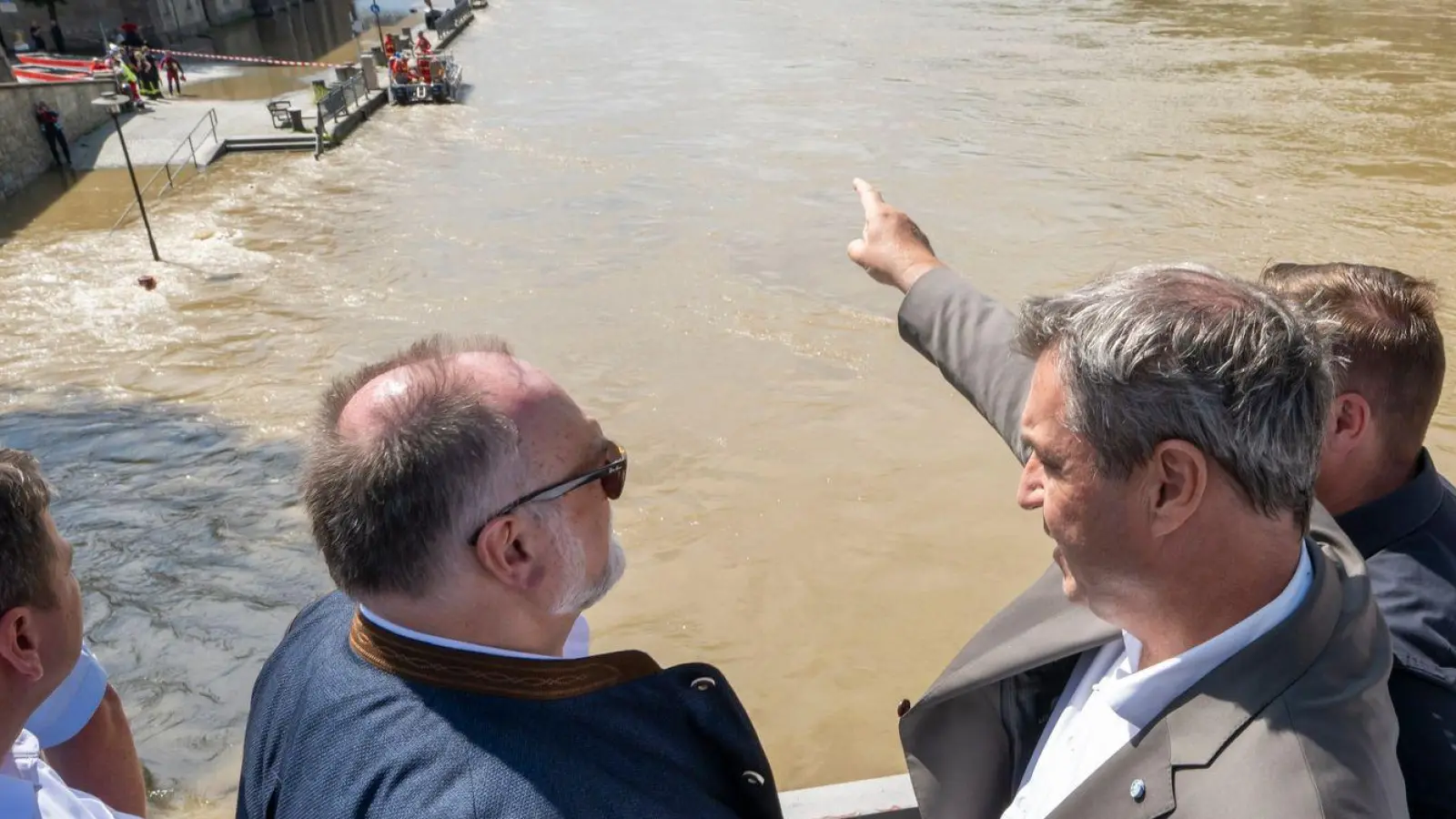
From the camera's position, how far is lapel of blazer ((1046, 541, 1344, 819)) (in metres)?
1.35

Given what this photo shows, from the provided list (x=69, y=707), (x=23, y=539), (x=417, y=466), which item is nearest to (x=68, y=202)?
(x=69, y=707)

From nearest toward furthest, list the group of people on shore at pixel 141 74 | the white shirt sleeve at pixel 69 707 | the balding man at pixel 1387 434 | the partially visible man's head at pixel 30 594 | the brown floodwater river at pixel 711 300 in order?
1. the partially visible man's head at pixel 30 594
2. the balding man at pixel 1387 434
3. the white shirt sleeve at pixel 69 707
4. the brown floodwater river at pixel 711 300
5. the group of people on shore at pixel 141 74

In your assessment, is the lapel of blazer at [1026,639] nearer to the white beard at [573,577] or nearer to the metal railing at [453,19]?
the white beard at [573,577]

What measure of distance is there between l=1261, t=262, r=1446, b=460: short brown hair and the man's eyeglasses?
1306 mm

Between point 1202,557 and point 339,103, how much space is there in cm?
2040

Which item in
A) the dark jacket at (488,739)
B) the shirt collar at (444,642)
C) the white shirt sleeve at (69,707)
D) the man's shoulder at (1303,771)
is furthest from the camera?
the white shirt sleeve at (69,707)

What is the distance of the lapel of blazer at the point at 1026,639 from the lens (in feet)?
5.81

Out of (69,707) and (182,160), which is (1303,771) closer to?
(69,707)

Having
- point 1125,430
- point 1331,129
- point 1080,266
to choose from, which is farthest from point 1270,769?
point 1331,129

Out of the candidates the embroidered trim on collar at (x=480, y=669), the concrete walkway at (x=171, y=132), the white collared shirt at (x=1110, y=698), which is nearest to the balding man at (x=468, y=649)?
the embroidered trim on collar at (x=480, y=669)

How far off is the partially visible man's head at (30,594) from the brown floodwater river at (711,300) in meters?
3.63

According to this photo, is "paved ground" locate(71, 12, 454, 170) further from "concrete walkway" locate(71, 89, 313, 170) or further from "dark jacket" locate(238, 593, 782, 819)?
"dark jacket" locate(238, 593, 782, 819)

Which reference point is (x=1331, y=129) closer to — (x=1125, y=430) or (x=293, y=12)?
(x=1125, y=430)

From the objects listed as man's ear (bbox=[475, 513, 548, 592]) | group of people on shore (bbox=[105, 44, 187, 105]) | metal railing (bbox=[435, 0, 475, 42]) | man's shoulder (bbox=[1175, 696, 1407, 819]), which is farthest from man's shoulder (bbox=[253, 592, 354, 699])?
metal railing (bbox=[435, 0, 475, 42])
